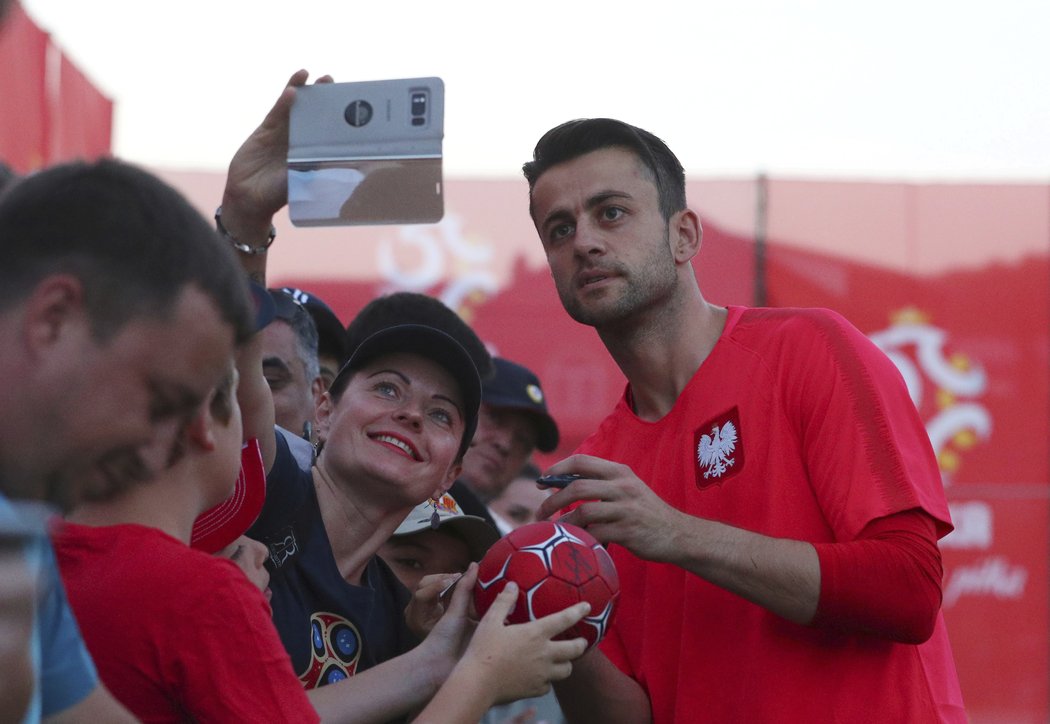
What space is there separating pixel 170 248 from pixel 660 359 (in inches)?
79.8

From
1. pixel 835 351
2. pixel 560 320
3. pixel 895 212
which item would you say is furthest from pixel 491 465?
pixel 895 212

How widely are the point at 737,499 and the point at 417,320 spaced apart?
4.24ft

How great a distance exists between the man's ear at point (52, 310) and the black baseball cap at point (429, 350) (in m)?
1.78

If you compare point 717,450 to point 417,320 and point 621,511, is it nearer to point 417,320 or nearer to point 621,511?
point 621,511

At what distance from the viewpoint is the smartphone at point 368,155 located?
7.38 ft

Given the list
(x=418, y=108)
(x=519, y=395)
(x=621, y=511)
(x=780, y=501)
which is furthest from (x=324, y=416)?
(x=519, y=395)

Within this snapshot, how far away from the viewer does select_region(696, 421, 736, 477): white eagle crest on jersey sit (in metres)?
2.83

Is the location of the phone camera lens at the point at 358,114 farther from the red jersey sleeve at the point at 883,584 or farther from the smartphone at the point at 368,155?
the red jersey sleeve at the point at 883,584

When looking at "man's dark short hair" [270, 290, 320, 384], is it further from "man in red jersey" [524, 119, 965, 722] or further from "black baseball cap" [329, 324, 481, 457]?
"man in red jersey" [524, 119, 965, 722]

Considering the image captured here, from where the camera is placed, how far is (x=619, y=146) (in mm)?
3357

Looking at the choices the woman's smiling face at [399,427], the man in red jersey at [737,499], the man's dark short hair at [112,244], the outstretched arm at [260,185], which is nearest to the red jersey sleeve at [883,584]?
the man in red jersey at [737,499]

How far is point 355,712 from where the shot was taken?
7.64 ft

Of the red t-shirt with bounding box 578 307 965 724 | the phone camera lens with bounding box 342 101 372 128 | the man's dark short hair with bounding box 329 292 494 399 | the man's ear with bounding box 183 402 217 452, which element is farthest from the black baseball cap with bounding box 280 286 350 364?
the man's ear with bounding box 183 402 217 452

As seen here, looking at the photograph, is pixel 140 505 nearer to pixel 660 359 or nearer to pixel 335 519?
pixel 335 519
